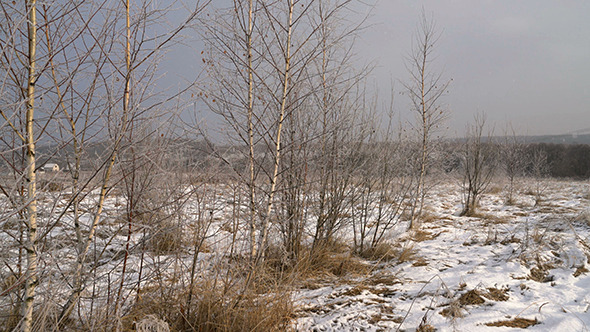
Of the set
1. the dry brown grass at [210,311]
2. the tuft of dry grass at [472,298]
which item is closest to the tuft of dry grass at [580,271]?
the tuft of dry grass at [472,298]

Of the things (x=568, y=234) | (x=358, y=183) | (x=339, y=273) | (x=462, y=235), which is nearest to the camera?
(x=339, y=273)

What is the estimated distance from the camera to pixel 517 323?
2.45m

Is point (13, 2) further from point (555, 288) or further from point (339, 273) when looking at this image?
point (555, 288)

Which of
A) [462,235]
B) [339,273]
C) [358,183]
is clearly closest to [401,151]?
[358,183]

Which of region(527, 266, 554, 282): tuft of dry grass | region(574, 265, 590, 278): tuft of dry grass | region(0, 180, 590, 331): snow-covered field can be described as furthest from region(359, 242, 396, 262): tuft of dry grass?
region(574, 265, 590, 278): tuft of dry grass

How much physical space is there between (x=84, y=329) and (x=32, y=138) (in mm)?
1195

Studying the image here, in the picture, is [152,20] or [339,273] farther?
[339,273]

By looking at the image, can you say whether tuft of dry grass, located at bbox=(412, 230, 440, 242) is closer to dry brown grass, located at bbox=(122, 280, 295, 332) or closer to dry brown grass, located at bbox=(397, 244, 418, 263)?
dry brown grass, located at bbox=(397, 244, 418, 263)

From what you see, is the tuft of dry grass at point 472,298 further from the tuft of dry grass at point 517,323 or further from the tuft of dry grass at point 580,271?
the tuft of dry grass at point 580,271

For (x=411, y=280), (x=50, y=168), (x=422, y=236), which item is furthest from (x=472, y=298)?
(x=50, y=168)

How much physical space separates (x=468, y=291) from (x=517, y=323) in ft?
1.68

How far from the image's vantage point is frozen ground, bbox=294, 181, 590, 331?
243cm

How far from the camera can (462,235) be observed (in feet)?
18.1

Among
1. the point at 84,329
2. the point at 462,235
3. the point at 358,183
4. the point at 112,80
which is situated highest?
the point at 112,80
